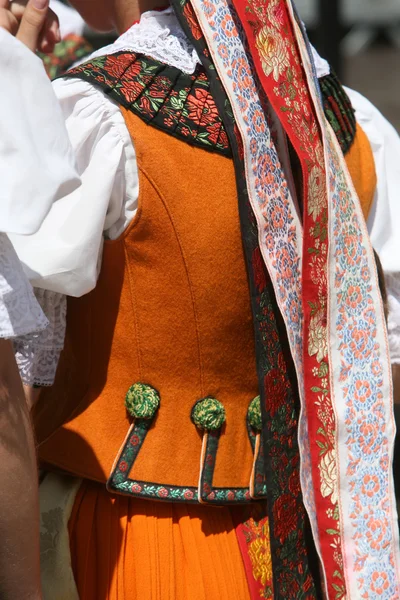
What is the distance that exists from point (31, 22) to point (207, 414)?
0.66 m

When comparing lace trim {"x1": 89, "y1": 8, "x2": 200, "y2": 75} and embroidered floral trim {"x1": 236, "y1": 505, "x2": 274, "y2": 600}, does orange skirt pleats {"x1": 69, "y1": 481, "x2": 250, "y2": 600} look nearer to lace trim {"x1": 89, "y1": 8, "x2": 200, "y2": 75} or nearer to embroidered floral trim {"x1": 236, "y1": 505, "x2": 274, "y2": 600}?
embroidered floral trim {"x1": 236, "y1": 505, "x2": 274, "y2": 600}

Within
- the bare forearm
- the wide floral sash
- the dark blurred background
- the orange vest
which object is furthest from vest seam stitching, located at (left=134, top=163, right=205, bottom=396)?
the dark blurred background

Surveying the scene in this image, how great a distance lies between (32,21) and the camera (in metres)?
1.53

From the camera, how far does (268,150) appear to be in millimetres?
1488

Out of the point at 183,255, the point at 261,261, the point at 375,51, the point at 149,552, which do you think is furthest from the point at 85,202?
the point at 375,51

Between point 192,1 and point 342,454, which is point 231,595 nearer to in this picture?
point 342,454

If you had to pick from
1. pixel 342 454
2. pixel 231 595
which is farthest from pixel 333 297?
pixel 231 595

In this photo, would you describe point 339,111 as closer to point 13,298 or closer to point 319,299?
point 319,299

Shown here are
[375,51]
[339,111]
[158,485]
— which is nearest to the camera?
[158,485]

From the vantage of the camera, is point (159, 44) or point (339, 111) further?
point (339, 111)

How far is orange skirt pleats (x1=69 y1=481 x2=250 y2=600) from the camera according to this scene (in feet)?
4.86

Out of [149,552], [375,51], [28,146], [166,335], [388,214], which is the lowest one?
[149,552]

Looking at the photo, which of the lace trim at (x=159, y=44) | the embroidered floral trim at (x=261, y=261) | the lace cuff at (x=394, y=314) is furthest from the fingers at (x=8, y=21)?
the lace cuff at (x=394, y=314)

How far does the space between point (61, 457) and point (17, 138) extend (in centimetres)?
55
